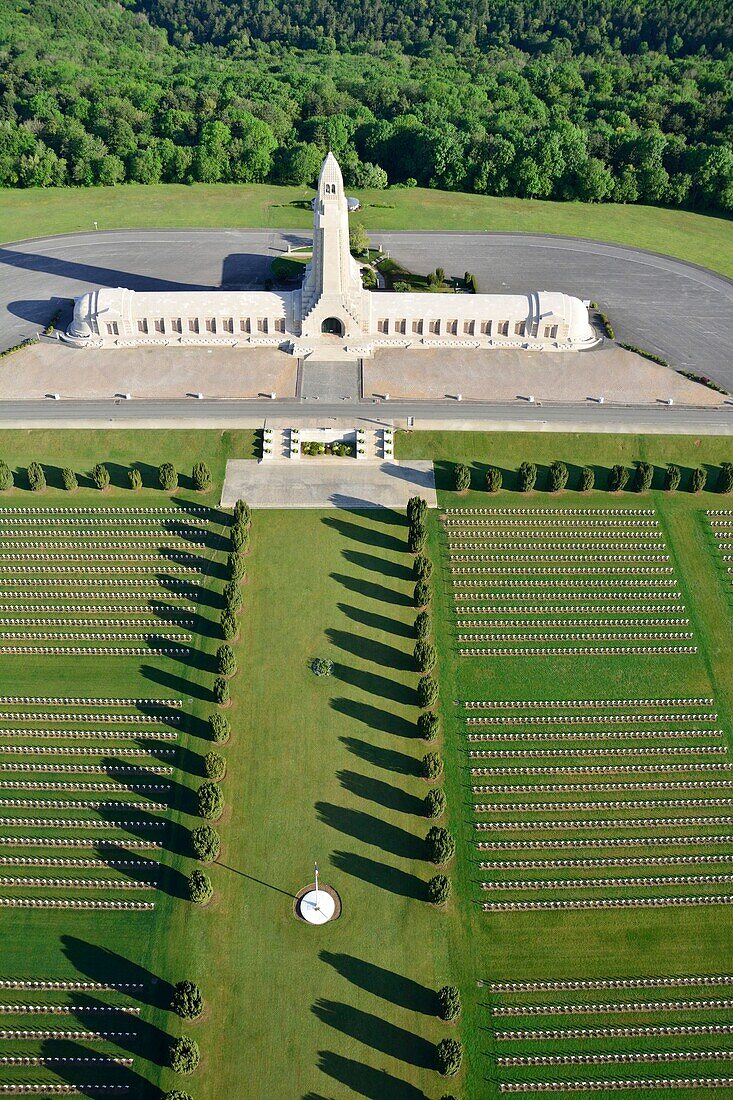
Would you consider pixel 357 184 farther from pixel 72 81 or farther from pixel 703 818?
pixel 703 818

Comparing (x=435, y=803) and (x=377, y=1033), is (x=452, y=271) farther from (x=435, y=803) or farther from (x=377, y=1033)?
(x=377, y=1033)

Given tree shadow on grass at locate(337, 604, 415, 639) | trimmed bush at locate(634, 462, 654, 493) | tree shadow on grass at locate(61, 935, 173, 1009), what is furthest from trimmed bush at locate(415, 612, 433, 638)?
tree shadow on grass at locate(61, 935, 173, 1009)

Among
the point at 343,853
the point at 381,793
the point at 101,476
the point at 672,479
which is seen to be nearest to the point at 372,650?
the point at 381,793

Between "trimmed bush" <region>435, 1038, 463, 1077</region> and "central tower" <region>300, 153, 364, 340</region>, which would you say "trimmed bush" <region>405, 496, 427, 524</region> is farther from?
"trimmed bush" <region>435, 1038, 463, 1077</region>

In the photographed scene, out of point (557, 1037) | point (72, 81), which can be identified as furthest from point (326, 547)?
point (72, 81)

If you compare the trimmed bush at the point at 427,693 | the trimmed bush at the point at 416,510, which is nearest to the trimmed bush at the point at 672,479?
the trimmed bush at the point at 416,510

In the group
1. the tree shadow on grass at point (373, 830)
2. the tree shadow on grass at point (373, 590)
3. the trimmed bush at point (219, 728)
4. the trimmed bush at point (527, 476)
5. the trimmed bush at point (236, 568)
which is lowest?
the tree shadow on grass at point (373, 830)

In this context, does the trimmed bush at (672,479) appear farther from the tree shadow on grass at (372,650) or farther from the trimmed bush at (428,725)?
the trimmed bush at (428,725)
